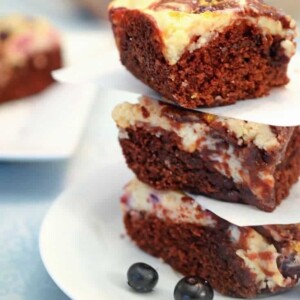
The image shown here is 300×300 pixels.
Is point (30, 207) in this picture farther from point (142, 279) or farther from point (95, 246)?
point (142, 279)

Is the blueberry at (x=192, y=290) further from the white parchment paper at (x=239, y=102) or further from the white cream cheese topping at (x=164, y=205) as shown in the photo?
the white parchment paper at (x=239, y=102)

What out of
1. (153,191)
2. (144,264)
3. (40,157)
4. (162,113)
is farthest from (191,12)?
(40,157)

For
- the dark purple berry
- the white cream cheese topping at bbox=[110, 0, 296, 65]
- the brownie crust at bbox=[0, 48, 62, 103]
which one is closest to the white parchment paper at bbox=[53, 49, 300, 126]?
the white cream cheese topping at bbox=[110, 0, 296, 65]

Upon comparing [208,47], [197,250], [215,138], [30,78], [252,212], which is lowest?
[30,78]

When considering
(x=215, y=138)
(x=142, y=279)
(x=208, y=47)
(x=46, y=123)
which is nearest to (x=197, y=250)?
(x=142, y=279)

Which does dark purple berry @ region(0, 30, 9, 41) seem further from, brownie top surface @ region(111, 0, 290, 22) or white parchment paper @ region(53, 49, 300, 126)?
brownie top surface @ region(111, 0, 290, 22)
